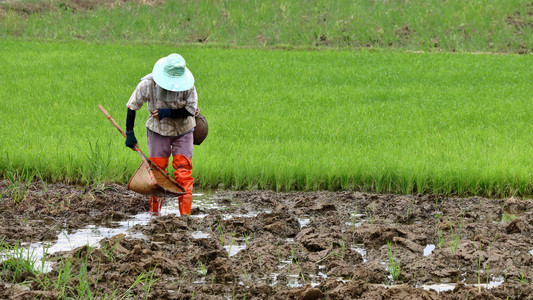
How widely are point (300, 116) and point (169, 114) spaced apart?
488 cm

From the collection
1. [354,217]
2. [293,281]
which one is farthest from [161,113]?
[293,281]

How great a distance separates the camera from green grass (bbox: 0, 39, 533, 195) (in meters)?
7.85

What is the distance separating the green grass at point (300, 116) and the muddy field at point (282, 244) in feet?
1.71

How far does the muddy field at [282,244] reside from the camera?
4.31 meters

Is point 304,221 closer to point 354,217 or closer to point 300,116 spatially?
point 354,217

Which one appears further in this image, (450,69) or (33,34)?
(33,34)

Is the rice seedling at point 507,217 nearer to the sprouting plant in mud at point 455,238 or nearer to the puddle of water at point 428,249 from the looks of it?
the sprouting plant in mud at point 455,238

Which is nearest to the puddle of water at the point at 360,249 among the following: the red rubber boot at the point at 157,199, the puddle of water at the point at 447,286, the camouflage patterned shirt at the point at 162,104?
the puddle of water at the point at 447,286

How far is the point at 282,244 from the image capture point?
5445mm

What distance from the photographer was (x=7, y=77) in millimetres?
13805

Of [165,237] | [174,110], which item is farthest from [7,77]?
[165,237]

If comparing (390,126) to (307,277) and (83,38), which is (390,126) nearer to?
(307,277)

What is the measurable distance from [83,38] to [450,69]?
10041 millimetres

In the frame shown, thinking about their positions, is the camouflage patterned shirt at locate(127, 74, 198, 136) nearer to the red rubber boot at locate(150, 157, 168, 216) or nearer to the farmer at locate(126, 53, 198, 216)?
the farmer at locate(126, 53, 198, 216)
